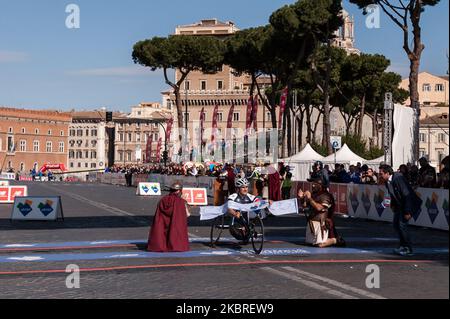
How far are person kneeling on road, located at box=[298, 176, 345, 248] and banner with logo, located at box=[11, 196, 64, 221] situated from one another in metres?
9.78

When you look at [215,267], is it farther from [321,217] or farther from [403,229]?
[321,217]

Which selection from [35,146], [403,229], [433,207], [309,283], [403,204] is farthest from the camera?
[35,146]

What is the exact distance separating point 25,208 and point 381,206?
990cm

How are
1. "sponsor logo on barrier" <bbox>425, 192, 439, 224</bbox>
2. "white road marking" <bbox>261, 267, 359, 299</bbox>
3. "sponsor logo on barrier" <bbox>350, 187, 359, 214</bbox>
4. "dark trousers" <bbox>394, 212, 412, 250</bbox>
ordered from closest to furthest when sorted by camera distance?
"white road marking" <bbox>261, 267, 359, 299</bbox>
"dark trousers" <bbox>394, 212, 412, 250</bbox>
"sponsor logo on barrier" <bbox>425, 192, 439, 224</bbox>
"sponsor logo on barrier" <bbox>350, 187, 359, 214</bbox>

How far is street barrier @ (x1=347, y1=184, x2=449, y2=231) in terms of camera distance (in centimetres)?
2016

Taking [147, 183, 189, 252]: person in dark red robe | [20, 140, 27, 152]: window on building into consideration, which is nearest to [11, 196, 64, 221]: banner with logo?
[147, 183, 189, 252]: person in dark red robe

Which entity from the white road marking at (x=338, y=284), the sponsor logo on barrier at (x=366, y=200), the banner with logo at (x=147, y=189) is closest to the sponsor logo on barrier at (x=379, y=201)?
the sponsor logo on barrier at (x=366, y=200)

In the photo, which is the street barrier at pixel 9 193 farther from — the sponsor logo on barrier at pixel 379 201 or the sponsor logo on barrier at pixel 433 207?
the sponsor logo on barrier at pixel 433 207

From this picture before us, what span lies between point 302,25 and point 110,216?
1093 inches

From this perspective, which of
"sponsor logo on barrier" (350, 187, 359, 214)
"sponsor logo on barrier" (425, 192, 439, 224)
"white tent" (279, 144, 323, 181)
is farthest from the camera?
"white tent" (279, 144, 323, 181)

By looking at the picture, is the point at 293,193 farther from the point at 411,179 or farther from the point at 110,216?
the point at 411,179

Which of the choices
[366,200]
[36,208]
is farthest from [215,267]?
[366,200]

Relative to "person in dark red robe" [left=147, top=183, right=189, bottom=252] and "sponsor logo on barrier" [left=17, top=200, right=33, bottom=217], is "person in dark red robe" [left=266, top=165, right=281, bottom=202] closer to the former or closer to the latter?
"sponsor logo on barrier" [left=17, top=200, right=33, bottom=217]

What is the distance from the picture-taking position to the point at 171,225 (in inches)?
582
